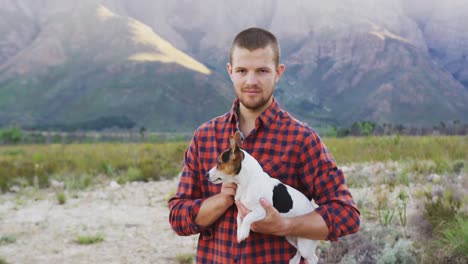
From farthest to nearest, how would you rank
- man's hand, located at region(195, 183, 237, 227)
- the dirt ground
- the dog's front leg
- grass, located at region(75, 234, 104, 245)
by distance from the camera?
1. grass, located at region(75, 234, 104, 245)
2. the dirt ground
3. man's hand, located at region(195, 183, 237, 227)
4. the dog's front leg

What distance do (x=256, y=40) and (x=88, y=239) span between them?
19.3 feet


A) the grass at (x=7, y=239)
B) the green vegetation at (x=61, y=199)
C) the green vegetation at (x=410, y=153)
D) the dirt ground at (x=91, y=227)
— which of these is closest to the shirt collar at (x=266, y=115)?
the dirt ground at (x=91, y=227)

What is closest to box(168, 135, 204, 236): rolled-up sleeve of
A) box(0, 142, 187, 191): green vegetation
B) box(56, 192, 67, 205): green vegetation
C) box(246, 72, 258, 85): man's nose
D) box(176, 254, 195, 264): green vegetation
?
box(246, 72, 258, 85): man's nose

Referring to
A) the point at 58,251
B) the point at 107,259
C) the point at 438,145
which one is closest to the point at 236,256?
the point at 107,259

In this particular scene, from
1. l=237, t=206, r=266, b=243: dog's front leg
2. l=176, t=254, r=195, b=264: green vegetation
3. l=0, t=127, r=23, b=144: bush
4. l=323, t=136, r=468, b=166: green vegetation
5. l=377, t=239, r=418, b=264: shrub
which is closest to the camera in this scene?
l=237, t=206, r=266, b=243: dog's front leg

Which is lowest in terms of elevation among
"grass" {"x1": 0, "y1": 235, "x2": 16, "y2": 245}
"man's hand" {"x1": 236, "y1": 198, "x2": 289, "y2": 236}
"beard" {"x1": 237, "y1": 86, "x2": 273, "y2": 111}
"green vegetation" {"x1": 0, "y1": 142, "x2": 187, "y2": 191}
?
"grass" {"x1": 0, "y1": 235, "x2": 16, "y2": 245}

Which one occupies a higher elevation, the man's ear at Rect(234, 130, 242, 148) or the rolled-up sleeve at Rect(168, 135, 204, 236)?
the man's ear at Rect(234, 130, 242, 148)

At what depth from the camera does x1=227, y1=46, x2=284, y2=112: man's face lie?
235 centimetres

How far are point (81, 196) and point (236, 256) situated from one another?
932 centimetres

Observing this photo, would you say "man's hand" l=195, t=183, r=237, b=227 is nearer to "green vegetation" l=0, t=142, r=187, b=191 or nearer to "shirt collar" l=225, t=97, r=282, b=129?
"shirt collar" l=225, t=97, r=282, b=129

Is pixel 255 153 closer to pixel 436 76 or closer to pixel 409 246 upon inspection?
pixel 409 246

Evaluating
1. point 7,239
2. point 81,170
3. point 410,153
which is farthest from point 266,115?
point 410,153

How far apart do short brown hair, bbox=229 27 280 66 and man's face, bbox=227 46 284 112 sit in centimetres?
2

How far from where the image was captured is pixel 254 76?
234cm
